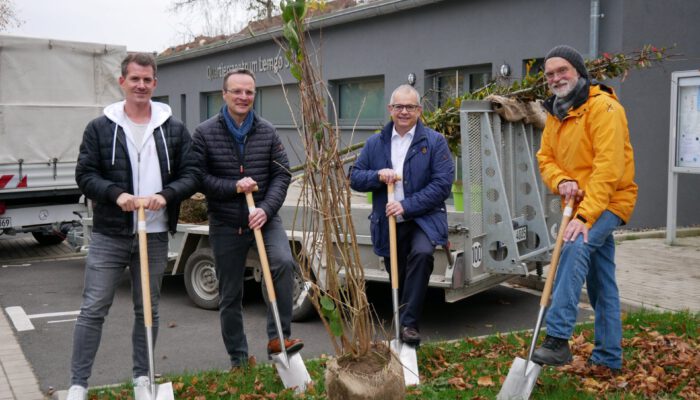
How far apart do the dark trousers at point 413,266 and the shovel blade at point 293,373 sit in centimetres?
87

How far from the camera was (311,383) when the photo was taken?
4.79 m

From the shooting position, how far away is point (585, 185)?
4727mm

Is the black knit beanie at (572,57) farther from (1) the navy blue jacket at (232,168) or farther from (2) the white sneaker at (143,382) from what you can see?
(2) the white sneaker at (143,382)

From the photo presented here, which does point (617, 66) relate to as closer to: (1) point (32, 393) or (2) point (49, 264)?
(1) point (32, 393)

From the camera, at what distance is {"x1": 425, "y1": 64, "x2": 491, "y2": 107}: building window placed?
539 inches

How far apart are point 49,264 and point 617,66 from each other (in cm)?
826

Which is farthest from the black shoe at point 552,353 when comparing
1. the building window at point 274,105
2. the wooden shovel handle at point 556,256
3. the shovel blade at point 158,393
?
the building window at point 274,105

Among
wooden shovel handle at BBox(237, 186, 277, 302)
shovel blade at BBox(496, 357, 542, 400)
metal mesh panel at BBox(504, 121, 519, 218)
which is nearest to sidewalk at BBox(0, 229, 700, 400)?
wooden shovel handle at BBox(237, 186, 277, 302)

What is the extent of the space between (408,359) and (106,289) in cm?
195

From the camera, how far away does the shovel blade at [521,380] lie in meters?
4.41

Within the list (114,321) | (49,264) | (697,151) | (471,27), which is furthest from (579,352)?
(471,27)

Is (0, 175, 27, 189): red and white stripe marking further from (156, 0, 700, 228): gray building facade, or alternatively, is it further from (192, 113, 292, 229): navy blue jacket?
(192, 113, 292, 229): navy blue jacket

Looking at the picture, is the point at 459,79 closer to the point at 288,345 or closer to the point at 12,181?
the point at 12,181

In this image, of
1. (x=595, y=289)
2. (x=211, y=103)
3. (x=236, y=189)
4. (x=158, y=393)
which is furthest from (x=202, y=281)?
(x=211, y=103)
